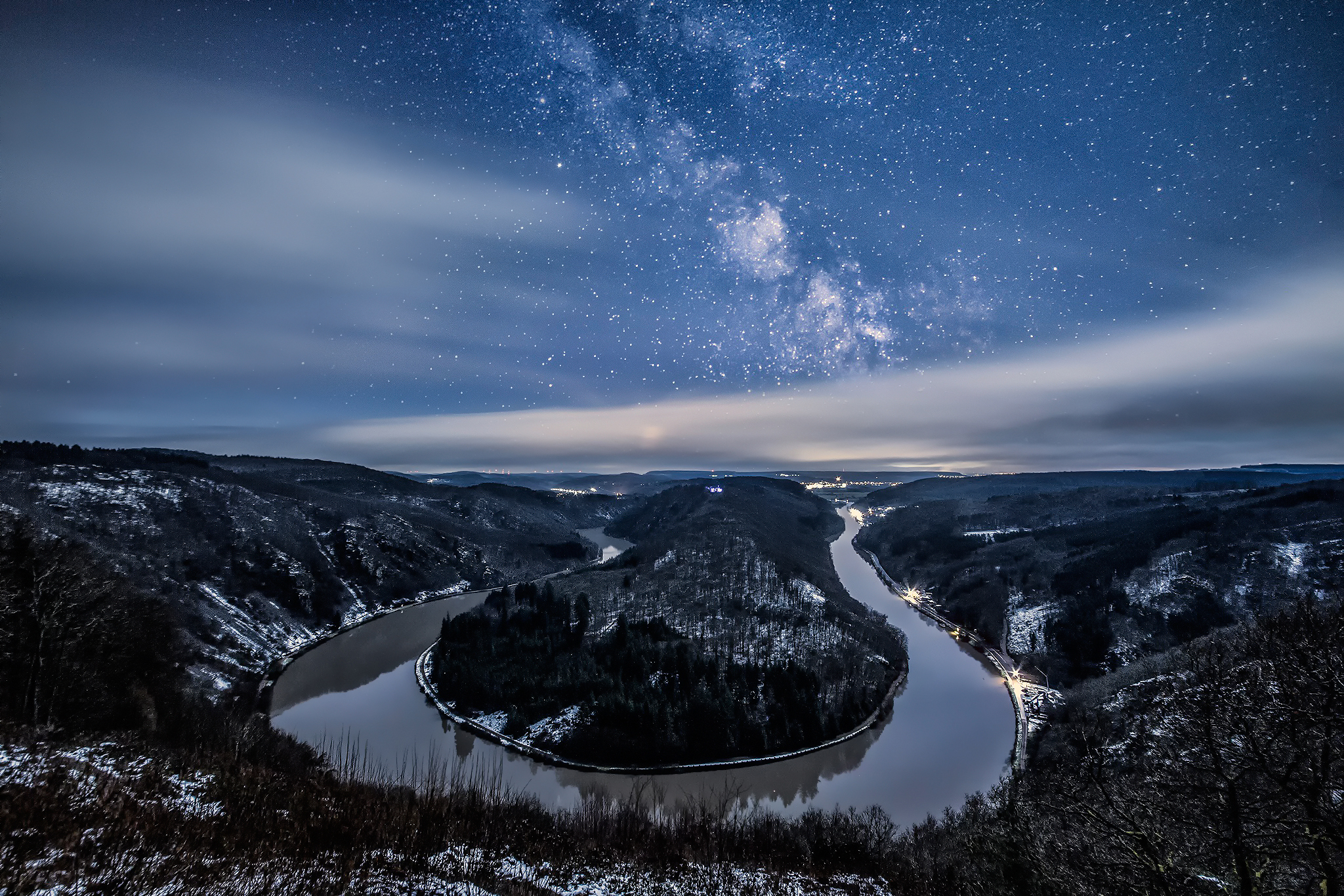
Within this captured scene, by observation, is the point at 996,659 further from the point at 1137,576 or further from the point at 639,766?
the point at 639,766

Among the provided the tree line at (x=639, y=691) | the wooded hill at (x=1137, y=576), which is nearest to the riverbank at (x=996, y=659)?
the wooded hill at (x=1137, y=576)

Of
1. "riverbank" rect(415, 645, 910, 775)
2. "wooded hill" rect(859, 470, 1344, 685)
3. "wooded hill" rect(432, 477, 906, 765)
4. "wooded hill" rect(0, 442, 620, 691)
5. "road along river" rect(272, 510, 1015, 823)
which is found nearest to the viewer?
"road along river" rect(272, 510, 1015, 823)

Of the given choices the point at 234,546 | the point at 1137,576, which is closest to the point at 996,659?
the point at 1137,576

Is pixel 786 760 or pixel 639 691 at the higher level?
pixel 639 691

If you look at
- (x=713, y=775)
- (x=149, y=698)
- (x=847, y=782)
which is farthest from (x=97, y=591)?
(x=847, y=782)

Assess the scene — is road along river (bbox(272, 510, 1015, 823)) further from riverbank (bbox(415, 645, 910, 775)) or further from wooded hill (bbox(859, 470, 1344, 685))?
wooded hill (bbox(859, 470, 1344, 685))

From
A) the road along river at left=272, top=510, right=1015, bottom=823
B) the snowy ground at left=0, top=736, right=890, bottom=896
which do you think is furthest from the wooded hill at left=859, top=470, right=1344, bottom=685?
the snowy ground at left=0, top=736, right=890, bottom=896
